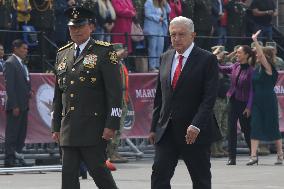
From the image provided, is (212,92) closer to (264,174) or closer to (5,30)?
(264,174)

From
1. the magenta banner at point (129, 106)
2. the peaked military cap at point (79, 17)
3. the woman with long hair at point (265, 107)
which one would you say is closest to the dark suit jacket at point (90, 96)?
the peaked military cap at point (79, 17)

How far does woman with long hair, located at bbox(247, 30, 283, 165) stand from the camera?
55.7 ft

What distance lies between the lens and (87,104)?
9414 millimetres

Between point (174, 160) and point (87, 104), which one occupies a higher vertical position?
point (87, 104)

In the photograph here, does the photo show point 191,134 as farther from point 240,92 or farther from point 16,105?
point 240,92

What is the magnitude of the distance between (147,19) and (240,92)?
4.36 metres

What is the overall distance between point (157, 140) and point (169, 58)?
2.47 feet

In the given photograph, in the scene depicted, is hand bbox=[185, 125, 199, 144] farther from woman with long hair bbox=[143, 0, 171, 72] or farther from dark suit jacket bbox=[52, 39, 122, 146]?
woman with long hair bbox=[143, 0, 171, 72]

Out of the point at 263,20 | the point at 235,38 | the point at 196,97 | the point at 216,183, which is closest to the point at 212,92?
the point at 196,97

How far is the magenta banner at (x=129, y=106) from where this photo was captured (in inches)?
677

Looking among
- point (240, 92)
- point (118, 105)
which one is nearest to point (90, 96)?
point (118, 105)

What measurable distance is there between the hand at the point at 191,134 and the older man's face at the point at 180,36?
0.76 meters

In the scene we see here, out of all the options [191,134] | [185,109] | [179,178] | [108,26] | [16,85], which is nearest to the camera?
Result: [191,134]

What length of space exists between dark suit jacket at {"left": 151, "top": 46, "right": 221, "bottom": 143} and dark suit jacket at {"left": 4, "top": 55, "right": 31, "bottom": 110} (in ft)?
23.6
